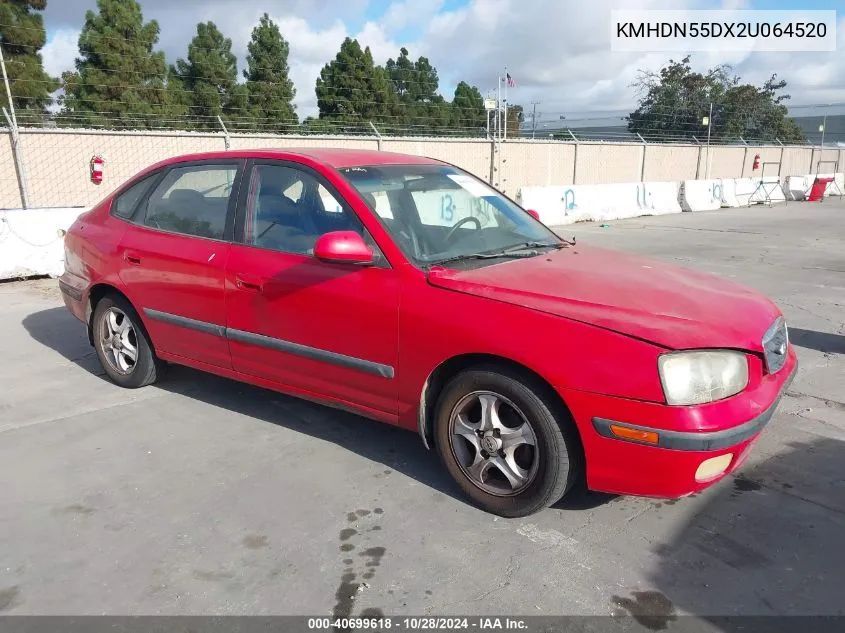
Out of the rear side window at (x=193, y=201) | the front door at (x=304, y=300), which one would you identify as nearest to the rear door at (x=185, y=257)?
the rear side window at (x=193, y=201)

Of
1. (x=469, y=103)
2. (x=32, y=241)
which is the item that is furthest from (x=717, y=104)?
(x=32, y=241)

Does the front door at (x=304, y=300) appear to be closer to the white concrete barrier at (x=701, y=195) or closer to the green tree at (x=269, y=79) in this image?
the green tree at (x=269, y=79)

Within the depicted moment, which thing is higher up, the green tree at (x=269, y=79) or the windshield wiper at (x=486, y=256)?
the green tree at (x=269, y=79)

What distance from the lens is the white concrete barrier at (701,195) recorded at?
841 inches

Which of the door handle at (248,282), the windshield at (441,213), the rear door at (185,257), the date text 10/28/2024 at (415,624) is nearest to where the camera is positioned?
the date text 10/28/2024 at (415,624)

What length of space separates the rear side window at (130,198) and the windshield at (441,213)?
1.76 meters

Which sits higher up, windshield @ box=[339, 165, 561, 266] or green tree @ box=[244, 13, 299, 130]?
green tree @ box=[244, 13, 299, 130]

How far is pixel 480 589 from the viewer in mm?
2605

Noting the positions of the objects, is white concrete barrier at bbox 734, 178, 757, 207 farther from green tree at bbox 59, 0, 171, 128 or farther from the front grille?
the front grille

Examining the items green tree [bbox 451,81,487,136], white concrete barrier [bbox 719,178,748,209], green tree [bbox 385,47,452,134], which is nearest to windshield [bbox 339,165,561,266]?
green tree [bbox 385,47,452,134]

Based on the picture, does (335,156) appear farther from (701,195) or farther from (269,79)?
(269,79)

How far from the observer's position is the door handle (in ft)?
12.3

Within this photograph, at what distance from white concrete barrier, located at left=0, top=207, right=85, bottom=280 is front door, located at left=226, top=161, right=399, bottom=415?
6.22 metres

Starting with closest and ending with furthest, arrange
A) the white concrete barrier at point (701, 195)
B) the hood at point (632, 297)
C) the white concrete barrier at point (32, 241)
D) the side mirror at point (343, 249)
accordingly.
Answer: the hood at point (632, 297)
the side mirror at point (343, 249)
the white concrete barrier at point (32, 241)
the white concrete barrier at point (701, 195)
